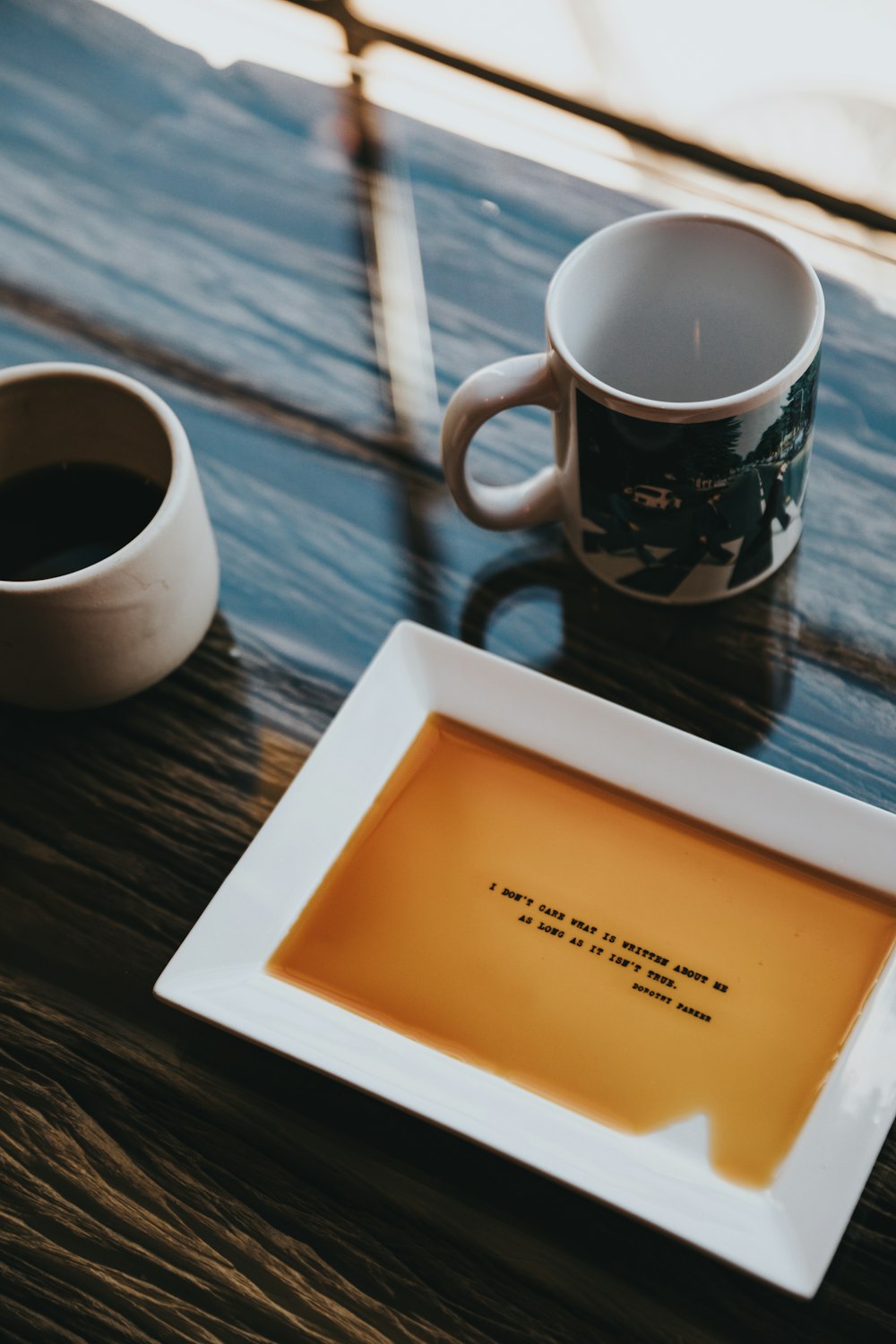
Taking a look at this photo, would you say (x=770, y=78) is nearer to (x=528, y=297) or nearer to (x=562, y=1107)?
(x=528, y=297)

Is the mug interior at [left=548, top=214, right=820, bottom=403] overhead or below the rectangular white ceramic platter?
overhead

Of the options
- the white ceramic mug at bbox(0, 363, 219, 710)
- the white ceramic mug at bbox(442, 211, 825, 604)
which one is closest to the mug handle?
the white ceramic mug at bbox(442, 211, 825, 604)

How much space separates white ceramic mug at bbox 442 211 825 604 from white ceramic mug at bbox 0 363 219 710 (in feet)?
0.38

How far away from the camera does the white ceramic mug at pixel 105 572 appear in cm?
48

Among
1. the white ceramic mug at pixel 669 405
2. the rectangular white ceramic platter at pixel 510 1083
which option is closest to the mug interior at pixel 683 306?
the white ceramic mug at pixel 669 405

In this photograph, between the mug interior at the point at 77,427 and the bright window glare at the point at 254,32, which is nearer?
the mug interior at the point at 77,427

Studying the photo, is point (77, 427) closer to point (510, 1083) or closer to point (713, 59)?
point (510, 1083)

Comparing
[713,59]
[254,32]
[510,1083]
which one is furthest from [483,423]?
[713,59]

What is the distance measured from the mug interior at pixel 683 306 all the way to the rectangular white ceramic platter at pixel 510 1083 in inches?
5.6

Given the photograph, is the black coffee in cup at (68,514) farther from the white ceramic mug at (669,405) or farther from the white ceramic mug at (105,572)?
the white ceramic mug at (669,405)

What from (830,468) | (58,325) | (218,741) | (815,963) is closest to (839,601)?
(830,468)

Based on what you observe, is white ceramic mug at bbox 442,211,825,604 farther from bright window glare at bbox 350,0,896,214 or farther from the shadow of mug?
bright window glare at bbox 350,0,896,214

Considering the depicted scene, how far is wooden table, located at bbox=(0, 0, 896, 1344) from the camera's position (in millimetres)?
444

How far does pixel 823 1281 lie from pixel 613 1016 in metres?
0.11
